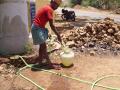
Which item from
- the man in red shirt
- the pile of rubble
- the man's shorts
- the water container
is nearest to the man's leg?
the man in red shirt

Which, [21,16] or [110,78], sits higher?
[21,16]

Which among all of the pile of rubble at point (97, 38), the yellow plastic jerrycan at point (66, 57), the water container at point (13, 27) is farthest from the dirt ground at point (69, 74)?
the pile of rubble at point (97, 38)

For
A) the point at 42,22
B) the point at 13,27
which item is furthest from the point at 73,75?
the point at 13,27

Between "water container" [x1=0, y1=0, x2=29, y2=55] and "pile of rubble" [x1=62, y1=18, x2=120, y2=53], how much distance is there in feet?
5.65

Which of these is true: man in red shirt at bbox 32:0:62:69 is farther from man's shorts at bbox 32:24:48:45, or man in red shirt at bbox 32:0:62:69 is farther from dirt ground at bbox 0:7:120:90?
dirt ground at bbox 0:7:120:90

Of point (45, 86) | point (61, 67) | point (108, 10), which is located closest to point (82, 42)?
point (61, 67)

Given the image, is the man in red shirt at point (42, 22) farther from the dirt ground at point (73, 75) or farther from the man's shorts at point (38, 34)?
the dirt ground at point (73, 75)

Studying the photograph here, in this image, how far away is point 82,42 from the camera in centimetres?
916

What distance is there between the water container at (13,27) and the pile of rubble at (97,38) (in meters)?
1.72

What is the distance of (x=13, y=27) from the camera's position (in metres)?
7.68

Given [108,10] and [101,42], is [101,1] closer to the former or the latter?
[108,10]

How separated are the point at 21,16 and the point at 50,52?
4.23ft

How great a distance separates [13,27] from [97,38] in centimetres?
277

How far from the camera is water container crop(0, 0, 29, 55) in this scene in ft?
25.1
